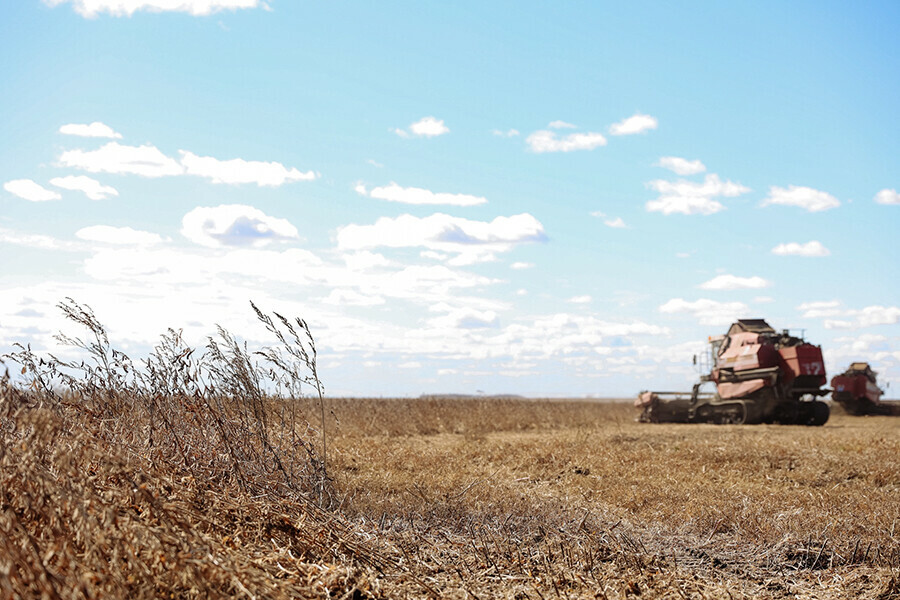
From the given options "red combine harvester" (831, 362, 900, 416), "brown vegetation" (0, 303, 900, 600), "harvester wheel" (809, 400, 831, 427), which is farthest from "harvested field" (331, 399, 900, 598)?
"red combine harvester" (831, 362, 900, 416)

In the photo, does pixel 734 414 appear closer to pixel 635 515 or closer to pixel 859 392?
pixel 859 392

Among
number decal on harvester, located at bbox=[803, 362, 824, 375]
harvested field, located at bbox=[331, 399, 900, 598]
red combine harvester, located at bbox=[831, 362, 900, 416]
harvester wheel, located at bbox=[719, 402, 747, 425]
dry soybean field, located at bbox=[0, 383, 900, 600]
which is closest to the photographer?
dry soybean field, located at bbox=[0, 383, 900, 600]

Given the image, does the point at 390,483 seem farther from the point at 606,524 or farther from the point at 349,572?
the point at 349,572

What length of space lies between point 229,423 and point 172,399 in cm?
65

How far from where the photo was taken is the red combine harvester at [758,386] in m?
21.7

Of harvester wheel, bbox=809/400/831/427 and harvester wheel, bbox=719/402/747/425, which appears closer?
harvester wheel, bbox=809/400/831/427

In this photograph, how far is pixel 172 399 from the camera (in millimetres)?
6727

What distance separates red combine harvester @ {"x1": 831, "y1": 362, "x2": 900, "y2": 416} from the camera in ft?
94.5

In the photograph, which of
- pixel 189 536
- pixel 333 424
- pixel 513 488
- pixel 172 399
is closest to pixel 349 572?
pixel 189 536

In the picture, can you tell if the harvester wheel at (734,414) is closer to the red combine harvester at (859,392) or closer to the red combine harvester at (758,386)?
the red combine harvester at (758,386)

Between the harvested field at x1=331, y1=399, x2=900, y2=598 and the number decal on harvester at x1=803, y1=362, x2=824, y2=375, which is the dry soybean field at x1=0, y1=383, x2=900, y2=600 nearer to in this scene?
the harvested field at x1=331, y1=399, x2=900, y2=598

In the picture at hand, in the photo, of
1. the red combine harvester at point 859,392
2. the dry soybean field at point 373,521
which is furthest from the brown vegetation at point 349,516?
the red combine harvester at point 859,392

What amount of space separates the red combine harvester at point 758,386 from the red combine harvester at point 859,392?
7656 mm

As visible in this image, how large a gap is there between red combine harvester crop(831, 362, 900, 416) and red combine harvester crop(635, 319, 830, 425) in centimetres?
766
